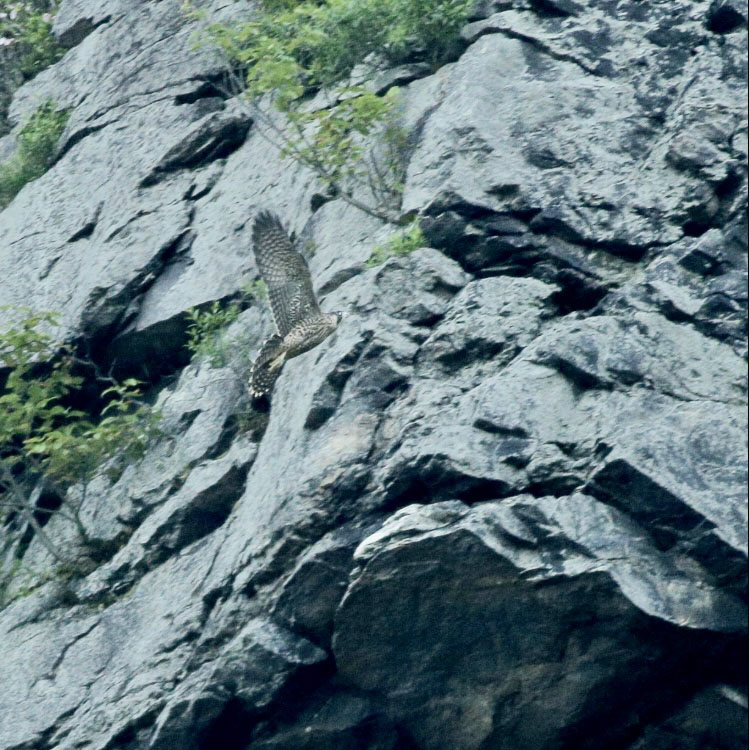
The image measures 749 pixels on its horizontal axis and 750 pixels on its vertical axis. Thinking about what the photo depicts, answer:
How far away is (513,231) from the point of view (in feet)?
34.4

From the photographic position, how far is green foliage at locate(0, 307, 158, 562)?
41.3 ft

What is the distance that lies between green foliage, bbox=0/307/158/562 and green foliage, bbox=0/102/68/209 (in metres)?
3.05

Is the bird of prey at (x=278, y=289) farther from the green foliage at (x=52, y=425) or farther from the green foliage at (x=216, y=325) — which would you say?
the green foliage at (x=52, y=425)

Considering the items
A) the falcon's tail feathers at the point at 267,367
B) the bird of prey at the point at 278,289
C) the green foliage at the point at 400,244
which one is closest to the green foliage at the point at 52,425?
the falcon's tail feathers at the point at 267,367

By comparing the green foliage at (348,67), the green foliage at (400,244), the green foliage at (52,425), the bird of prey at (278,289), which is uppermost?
the green foliage at (348,67)

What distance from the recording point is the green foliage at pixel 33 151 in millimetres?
16125

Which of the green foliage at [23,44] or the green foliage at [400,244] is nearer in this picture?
the green foliage at [400,244]

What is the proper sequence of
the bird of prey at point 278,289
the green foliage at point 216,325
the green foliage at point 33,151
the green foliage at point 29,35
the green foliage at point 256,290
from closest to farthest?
the bird of prey at point 278,289 → the green foliage at point 256,290 → the green foliage at point 216,325 → the green foliage at point 33,151 → the green foliage at point 29,35

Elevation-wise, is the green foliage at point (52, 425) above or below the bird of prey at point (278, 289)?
below

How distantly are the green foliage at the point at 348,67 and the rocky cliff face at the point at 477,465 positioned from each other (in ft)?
0.91

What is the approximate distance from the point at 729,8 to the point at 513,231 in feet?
8.34

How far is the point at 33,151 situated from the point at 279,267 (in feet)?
17.3

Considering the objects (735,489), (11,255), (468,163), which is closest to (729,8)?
(468,163)

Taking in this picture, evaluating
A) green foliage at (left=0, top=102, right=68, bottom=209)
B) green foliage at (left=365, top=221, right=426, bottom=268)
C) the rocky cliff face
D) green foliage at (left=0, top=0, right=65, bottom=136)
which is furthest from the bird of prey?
green foliage at (left=0, top=0, right=65, bottom=136)
